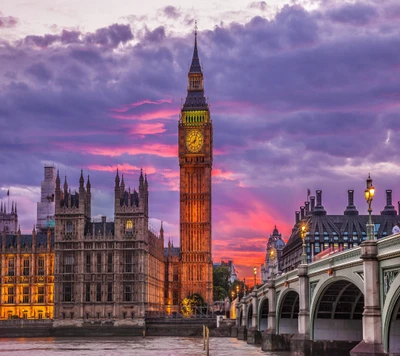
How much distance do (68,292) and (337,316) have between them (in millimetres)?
106983

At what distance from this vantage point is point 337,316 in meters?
62.4

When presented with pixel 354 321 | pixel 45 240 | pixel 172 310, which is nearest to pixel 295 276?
pixel 354 321

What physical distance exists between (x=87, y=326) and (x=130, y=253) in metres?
17.4

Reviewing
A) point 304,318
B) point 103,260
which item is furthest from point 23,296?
point 304,318

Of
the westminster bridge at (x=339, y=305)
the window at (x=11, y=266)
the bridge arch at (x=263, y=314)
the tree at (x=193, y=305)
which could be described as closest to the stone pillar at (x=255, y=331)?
the westminster bridge at (x=339, y=305)

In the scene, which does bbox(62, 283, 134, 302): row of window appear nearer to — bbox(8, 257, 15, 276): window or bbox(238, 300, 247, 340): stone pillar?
bbox(8, 257, 15, 276): window

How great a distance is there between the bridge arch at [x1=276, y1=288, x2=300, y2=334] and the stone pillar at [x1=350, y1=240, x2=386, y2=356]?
1520 inches

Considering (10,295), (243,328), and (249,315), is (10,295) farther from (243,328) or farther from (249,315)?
(249,315)

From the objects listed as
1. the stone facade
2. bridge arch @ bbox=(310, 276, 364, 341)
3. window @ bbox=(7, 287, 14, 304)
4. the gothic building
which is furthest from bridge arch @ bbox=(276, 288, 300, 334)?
window @ bbox=(7, 287, 14, 304)

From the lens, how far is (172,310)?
196250 millimetres

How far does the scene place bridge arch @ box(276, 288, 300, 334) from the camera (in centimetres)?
8181

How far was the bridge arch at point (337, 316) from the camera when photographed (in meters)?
60.8

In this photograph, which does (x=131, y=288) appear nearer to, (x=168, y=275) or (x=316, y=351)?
(x=168, y=275)

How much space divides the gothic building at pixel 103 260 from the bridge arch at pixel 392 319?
393ft
